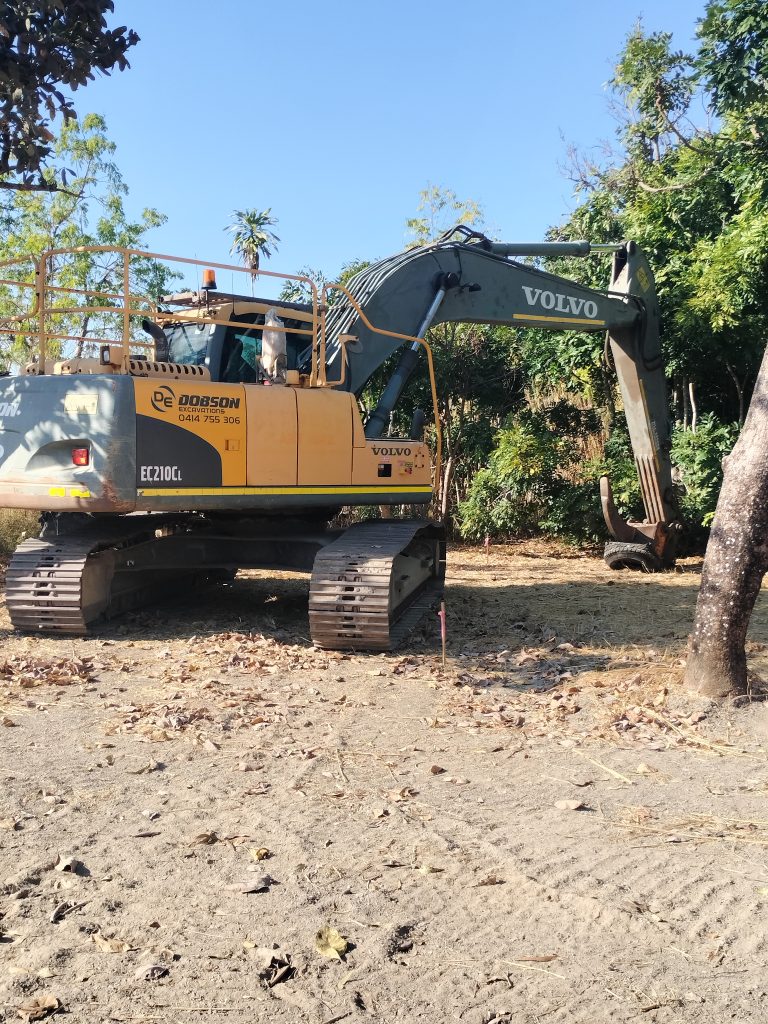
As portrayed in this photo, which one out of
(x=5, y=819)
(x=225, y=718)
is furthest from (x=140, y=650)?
(x=5, y=819)

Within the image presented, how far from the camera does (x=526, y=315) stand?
10.6 meters

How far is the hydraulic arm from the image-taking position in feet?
29.7

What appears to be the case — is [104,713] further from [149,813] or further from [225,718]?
[149,813]

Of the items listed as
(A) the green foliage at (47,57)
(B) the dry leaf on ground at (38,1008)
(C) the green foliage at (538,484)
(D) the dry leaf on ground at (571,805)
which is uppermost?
(A) the green foliage at (47,57)

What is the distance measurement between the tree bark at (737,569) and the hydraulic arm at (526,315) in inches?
147

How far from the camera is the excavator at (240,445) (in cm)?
715

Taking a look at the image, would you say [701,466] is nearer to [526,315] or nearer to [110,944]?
[526,315]

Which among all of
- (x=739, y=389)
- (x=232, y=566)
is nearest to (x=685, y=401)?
(x=739, y=389)

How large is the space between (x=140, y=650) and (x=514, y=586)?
5416 millimetres

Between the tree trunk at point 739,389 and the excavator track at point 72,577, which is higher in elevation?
the tree trunk at point 739,389

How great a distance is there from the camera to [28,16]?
690cm

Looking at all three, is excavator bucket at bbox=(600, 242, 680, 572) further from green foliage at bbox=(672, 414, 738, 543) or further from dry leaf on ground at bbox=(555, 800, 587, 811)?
dry leaf on ground at bbox=(555, 800, 587, 811)

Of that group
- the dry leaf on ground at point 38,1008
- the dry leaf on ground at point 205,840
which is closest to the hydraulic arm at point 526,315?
the dry leaf on ground at point 205,840

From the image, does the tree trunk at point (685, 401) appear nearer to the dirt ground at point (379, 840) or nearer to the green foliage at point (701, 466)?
the green foliage at point (701, 466)
